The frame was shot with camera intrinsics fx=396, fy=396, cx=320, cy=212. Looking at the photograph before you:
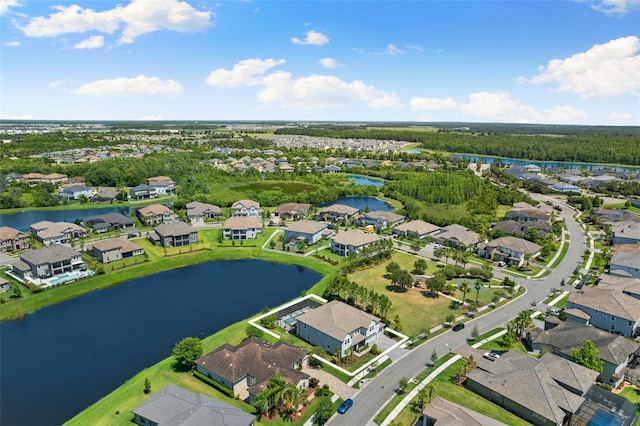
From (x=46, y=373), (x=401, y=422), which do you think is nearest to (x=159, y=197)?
(x=46, y=373)

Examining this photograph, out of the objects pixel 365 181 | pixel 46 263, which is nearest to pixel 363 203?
pixel 365 181

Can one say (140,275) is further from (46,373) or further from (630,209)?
(630,209)

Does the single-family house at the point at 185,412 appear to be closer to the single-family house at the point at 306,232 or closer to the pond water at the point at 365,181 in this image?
the single-family house at the point at 306,232

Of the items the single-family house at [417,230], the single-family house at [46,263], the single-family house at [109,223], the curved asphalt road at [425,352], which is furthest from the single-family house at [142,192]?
the curved asphalt road at [425,352]

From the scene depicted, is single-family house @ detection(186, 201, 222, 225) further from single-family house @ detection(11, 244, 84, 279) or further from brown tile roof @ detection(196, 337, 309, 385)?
brown tile roof @ detection(196, 337, 309, 385)

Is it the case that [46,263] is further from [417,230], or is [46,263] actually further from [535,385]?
[417,230]
